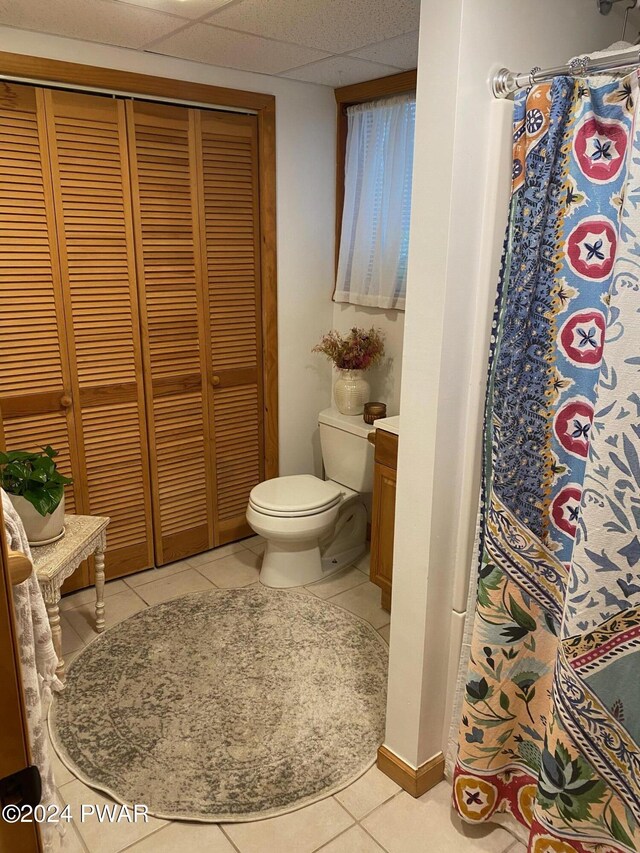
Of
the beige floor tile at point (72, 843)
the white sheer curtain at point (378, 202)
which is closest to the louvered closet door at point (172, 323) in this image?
the white sheer curtain at point (378, 202)

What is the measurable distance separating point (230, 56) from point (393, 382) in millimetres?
1611

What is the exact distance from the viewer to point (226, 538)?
350 centimetres

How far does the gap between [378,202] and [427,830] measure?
2.57 m

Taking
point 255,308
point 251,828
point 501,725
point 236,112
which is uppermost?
point 236,112

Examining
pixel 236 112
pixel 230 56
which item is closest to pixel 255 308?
pixel 236 112

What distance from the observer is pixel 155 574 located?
324 centimetres

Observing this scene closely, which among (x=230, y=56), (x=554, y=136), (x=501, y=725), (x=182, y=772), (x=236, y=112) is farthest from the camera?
(x=236, y=112)

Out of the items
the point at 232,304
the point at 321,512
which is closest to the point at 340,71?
the point at 232,304

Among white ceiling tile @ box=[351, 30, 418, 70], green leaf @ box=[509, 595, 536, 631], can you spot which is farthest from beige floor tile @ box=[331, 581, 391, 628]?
white ceiling tile @ box=[351, 30, 418, 70]

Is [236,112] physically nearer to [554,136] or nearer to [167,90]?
[167,90]

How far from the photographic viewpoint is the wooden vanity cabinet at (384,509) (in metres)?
2.67

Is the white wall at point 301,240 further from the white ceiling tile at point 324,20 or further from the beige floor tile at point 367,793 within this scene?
the beige floor tile at point 367,793

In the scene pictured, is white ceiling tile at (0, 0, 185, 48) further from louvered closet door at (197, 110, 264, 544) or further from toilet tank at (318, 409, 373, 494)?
→ toilet tank at (318, 409, 373, 494)

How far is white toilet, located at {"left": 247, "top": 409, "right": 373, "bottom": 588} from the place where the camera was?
301cm
